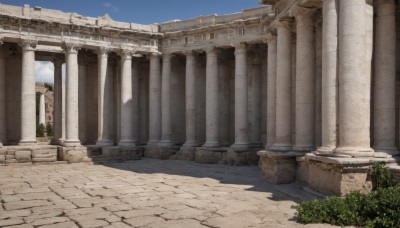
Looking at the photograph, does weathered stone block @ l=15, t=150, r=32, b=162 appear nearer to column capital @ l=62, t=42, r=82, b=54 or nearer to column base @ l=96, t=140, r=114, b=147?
column base @ l=96, t=140, r=114, b=147

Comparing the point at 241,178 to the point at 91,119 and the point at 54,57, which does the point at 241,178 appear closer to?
the point at 91,119

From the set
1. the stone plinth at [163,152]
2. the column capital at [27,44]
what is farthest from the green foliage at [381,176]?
the column capital at [27,44]

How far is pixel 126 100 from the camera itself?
27.4 metres

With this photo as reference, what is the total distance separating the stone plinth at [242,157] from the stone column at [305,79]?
8324 mm

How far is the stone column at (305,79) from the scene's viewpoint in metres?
15.3

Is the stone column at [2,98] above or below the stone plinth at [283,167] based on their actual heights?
above

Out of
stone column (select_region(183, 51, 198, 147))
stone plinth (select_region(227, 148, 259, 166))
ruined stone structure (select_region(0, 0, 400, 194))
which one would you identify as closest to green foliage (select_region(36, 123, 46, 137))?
ruined stone structure (select_region(0, 0, 400, 194))

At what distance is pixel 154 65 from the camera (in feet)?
93.2

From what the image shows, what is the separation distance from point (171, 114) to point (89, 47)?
7661mm

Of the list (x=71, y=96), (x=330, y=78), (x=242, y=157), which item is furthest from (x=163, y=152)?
(x=330, y=78)

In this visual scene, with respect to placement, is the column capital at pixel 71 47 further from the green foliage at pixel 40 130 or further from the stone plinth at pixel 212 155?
the green foliage at pixel 40 130

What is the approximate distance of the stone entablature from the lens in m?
23.9

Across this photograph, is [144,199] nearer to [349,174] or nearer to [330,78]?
[349,174]

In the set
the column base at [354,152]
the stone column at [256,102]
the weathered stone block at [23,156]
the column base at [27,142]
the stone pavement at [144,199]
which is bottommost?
the stone pavement at [144,199]
